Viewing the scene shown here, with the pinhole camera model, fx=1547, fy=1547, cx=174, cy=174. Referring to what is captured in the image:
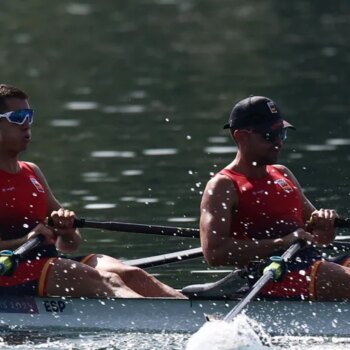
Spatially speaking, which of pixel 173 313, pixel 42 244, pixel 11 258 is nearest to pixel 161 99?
pixel 42 244

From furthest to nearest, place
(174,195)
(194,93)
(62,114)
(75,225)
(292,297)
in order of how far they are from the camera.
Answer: (194,93)
(62,114)
(174,195)
(75,225)
(292,297)

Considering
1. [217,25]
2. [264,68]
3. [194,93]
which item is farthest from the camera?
[217,25]

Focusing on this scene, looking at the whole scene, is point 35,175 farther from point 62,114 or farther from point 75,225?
point 62,114

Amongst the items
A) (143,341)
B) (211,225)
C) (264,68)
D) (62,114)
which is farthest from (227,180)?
(264,68)

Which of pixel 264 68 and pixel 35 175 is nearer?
pixel 35 175

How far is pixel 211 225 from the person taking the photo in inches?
521

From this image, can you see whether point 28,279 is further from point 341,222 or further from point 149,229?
point 341,222

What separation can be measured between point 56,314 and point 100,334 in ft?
1.49

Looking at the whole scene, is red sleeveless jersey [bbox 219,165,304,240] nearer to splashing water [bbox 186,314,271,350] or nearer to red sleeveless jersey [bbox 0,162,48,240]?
splashing water [bbox 186,314,271,350]

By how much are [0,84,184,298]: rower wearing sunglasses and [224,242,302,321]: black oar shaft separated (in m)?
1.34

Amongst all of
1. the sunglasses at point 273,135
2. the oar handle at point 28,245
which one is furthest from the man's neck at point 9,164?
the sunglasses at point 273,135

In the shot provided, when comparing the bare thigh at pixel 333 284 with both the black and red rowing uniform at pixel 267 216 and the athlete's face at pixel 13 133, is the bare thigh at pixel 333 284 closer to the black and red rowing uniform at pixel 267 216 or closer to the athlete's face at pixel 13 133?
the black and red rowing uniform at pixel 267 216

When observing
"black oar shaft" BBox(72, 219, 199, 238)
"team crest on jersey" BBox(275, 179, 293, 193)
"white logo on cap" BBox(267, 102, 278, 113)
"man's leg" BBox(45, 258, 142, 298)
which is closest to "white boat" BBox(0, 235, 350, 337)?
"man's leg" BBox(45, 258, 142, 298)

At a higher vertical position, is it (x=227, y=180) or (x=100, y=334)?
(x=227, y=180)
